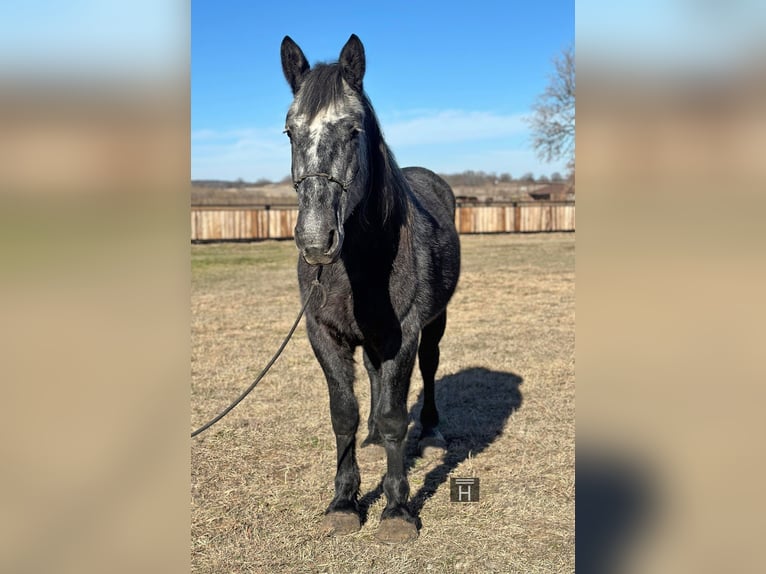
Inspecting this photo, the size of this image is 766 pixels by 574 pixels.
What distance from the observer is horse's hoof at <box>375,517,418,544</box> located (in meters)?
3.63

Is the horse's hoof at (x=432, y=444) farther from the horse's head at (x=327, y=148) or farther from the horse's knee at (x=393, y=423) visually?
the horse's head at (x=327, y=148)

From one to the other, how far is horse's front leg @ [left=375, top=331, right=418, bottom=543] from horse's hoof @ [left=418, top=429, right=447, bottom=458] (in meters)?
1.21

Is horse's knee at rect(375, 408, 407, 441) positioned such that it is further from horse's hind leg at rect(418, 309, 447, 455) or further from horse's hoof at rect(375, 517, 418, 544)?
horse's hind leg at rect(418, 309, 447, 455)

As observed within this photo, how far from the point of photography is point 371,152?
337 cm

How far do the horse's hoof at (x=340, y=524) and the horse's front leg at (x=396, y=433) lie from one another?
17cm

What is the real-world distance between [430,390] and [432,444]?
48 centimetres

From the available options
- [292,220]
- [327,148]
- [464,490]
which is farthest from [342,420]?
[292,220]

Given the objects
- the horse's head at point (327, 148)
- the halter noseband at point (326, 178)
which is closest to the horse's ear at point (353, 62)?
the horse's head at point (327, 148)

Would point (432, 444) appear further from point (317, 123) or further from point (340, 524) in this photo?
point (317, 123)

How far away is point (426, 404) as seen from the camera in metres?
5.32

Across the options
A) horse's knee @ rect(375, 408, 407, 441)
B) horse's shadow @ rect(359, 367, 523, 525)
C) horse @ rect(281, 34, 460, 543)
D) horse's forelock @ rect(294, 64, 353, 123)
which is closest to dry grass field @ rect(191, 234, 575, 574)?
horse's shadow @ rect(359, 367, 523, 525)

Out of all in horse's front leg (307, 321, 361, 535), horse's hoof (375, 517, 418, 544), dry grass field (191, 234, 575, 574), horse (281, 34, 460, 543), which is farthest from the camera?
horse's front leg (307, 321, 361, 535)
